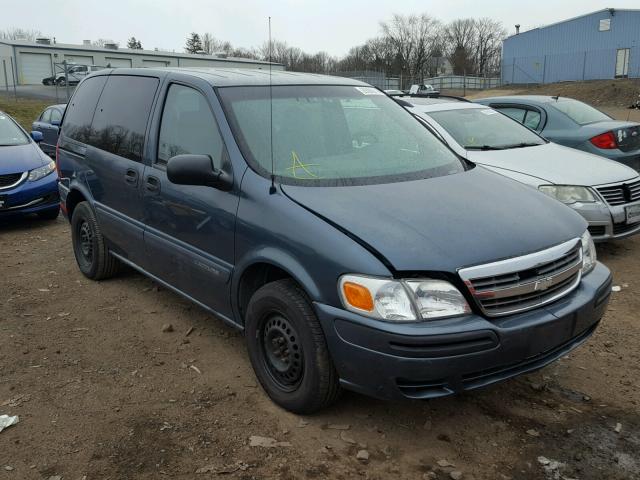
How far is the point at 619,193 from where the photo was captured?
577 cm

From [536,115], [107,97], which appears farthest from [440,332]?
[536,115]

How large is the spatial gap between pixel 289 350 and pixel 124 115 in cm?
262

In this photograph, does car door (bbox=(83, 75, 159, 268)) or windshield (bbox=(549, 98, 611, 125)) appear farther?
windshield (bbox=(549, 98, 611, 125))

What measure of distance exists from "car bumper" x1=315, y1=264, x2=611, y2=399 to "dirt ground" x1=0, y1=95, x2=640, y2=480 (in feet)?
1.31

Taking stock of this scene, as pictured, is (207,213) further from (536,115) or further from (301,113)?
(536,115)

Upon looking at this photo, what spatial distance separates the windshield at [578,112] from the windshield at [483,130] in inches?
52.3

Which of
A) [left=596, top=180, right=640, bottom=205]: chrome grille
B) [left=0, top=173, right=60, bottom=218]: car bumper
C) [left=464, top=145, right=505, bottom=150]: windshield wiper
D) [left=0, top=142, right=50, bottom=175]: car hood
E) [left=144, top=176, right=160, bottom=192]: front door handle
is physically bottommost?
[left=0, top=173, right=60, bottom=218]: car bumper

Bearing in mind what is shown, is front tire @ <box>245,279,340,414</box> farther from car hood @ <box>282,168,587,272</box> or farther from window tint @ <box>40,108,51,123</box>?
window tint @ <box>40,108,51,123</box>

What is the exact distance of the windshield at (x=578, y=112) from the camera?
805cm

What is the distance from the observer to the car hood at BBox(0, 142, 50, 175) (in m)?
7.53

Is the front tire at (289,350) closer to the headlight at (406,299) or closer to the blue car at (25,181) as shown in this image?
the headlight at (406,299)

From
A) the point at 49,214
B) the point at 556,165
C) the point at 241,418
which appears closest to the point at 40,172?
the point at 49,214

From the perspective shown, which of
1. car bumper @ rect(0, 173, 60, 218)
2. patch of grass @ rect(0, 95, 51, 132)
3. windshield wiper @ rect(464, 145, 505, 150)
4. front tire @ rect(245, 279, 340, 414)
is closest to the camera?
front tire @ rect(245, 279, 340, 414)

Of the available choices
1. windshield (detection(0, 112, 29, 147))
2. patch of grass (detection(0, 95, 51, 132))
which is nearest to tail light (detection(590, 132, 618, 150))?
windshield (detection(0, 112, 29, 147))
